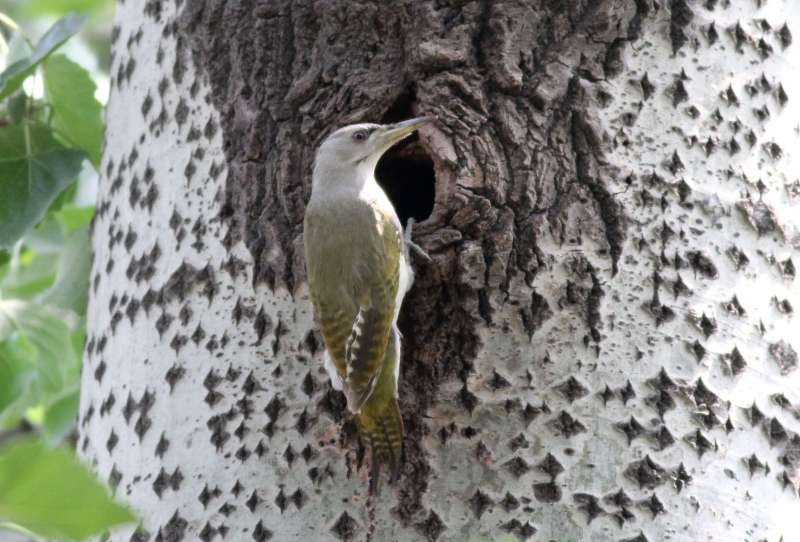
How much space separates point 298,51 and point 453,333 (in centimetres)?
85

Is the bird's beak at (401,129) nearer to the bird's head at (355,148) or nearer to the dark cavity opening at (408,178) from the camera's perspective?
the bird's head at (355,148)

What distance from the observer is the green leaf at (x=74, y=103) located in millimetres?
3117

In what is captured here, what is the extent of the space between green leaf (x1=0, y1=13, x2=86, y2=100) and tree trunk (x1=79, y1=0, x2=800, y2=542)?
26 cm

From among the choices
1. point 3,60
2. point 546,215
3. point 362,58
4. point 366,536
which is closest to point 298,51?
point 362,58

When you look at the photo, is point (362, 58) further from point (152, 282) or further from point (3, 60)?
point (3, 60)

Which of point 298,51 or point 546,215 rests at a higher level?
point 298,51

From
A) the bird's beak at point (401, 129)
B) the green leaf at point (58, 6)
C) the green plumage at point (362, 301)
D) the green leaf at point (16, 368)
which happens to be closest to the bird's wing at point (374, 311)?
the green plumage at point (362, 301)

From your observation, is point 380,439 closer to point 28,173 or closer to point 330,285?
point 330,285

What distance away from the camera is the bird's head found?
9.36ft

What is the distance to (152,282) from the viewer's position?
8.64 ft

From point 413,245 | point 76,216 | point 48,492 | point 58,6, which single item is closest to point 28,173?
point 76,216

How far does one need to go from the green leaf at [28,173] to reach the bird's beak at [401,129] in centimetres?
94

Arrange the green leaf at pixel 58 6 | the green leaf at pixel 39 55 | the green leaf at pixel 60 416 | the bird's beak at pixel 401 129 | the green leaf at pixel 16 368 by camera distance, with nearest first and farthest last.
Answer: the bird's beak at pixel 401 129 → the green leaf at pixel 39 55 → the green leaf at pixel 16 368 → the green leaf at pixel 60 416 → the green leaf at pixel 58 6

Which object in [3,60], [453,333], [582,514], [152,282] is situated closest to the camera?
[582,514]
